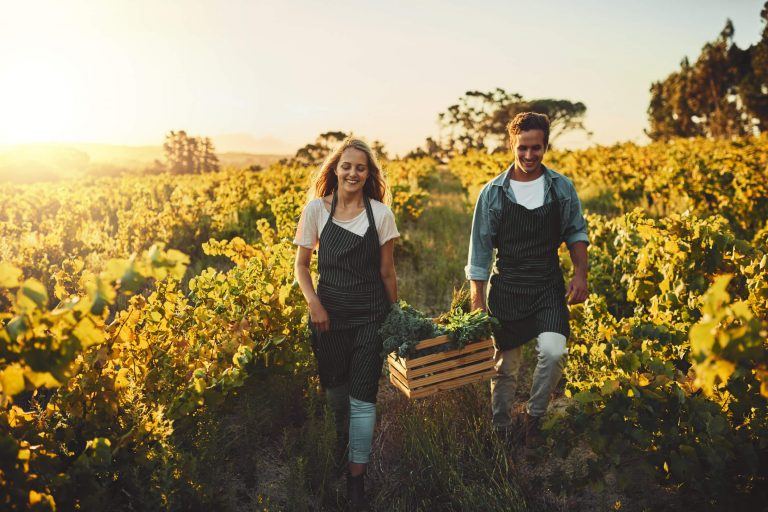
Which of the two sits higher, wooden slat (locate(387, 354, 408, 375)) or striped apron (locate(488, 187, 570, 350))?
striped apron (locate(488, 187, 570, 350))

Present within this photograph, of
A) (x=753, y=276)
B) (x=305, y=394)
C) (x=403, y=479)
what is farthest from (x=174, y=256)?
(x=753, y=276)

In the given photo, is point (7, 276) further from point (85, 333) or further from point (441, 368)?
point (441, 368)

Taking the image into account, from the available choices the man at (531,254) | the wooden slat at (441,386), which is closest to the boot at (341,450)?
the wooden slat at (441,386)

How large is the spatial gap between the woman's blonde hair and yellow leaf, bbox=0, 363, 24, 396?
174cm

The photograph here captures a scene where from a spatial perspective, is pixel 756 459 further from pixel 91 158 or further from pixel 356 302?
pixel 91 158

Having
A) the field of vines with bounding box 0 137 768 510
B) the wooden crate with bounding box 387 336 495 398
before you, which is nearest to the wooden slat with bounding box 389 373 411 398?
the wooden crate with bounding box 387 336 495 398

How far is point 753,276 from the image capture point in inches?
118

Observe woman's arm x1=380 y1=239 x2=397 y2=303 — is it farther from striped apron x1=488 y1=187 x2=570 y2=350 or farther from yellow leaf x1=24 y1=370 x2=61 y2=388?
yellow leaf x1=24 y1=370 x2=61 y2=388

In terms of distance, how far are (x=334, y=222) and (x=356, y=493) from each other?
1372 mm

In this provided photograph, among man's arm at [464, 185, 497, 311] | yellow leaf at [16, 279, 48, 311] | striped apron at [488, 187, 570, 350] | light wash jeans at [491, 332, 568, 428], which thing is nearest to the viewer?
yellow leaf at [16, 279, 48, 311]

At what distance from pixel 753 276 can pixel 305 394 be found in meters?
2.79

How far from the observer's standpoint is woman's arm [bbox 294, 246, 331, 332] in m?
2.63

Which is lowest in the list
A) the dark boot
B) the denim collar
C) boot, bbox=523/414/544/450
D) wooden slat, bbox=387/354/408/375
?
the dark boot

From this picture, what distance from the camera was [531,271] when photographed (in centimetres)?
296
